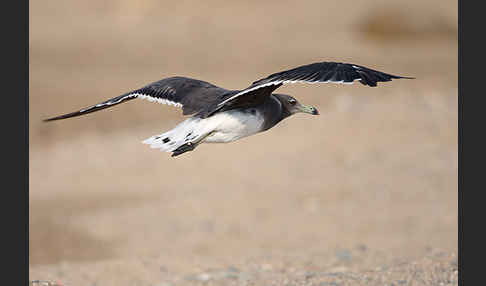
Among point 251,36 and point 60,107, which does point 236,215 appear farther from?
point 251,36

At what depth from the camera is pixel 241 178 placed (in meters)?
14.2

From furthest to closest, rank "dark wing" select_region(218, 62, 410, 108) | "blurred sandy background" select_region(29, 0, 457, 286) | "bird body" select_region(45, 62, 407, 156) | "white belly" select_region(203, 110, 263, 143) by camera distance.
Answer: "blurred sandy background" select_region(29, 0, 457, 286)
"white belly" select_region(203, 110, 263, 143)
"bird body" select_region(45, 62, 407, 156)
"dark wing" select_region(218, 62, 410, 108)

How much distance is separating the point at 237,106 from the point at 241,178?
7.94 m

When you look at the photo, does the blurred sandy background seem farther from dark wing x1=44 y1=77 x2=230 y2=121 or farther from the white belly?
dark wing x1=44 y1=77 x2=230 y2=121

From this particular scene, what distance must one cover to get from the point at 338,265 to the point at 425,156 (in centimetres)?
637

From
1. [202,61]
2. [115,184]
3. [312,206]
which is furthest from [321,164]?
[202,61]

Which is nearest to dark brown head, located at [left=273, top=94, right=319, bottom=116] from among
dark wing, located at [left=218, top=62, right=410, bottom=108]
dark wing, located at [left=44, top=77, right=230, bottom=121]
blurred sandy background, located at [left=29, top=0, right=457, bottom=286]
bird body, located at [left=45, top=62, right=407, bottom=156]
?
bird body, located at [left=45, top=62, right=407, bottom=156]

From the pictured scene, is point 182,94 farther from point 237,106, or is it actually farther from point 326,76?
point 326,76

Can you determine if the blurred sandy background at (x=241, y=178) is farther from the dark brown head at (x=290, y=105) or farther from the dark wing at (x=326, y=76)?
the dark wing at (x=326, y=76)

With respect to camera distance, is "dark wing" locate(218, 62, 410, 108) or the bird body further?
the bird body

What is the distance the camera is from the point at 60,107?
18672 mm

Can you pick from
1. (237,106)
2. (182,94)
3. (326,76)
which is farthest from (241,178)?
(326,76)

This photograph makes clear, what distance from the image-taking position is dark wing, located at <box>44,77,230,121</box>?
22.0 ft

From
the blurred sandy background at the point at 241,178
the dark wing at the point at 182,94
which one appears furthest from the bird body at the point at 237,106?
the blurred sandy background at the point at 241,178
